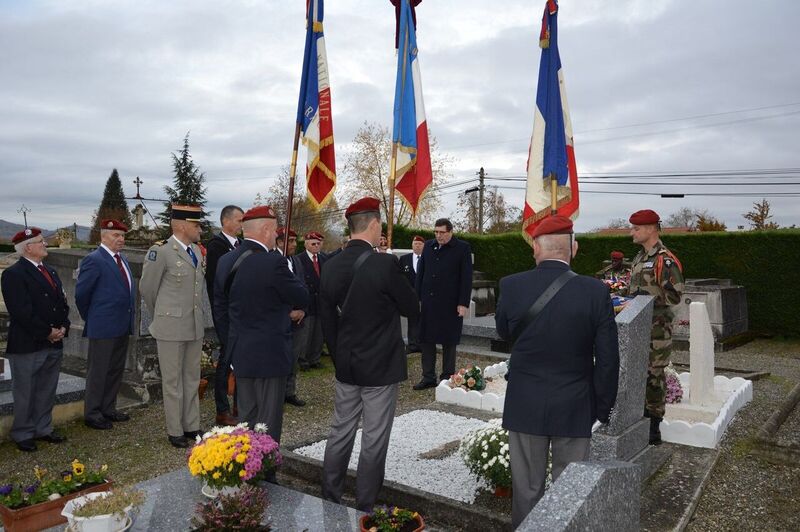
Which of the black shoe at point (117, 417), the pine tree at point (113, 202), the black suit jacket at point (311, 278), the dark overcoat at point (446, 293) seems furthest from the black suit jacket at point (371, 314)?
the pine tree at point (113, 202)

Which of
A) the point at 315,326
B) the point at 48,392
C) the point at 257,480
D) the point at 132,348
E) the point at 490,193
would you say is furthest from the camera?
the point at 490,193

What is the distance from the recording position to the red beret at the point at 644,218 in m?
5.42

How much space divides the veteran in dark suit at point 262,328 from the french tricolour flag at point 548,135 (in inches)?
93.7

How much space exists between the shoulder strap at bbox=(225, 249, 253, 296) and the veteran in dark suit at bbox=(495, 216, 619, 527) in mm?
2114

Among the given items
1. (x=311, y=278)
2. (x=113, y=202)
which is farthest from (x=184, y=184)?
(x=113, y=202)

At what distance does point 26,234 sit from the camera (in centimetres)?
580

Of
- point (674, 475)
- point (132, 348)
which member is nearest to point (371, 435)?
point (674, 475)

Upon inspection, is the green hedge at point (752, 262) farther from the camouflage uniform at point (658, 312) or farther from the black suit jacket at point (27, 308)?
the black suit jacket at point (27, 308)

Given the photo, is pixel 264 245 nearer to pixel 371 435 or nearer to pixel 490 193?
pixel 371 435

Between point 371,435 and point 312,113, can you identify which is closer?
point 371,435

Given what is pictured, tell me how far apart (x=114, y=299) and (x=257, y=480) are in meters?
3.41

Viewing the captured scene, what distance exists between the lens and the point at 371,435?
12.9 ft

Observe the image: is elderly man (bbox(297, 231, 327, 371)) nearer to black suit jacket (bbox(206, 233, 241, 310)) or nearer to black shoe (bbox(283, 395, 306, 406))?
black shoe (bbox(283, 395, 306, 406))

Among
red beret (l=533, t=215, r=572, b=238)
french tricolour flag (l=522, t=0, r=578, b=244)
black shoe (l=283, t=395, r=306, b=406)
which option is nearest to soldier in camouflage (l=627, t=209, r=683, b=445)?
french tricolour flag (l=522, t=0, r=578, b=244)
